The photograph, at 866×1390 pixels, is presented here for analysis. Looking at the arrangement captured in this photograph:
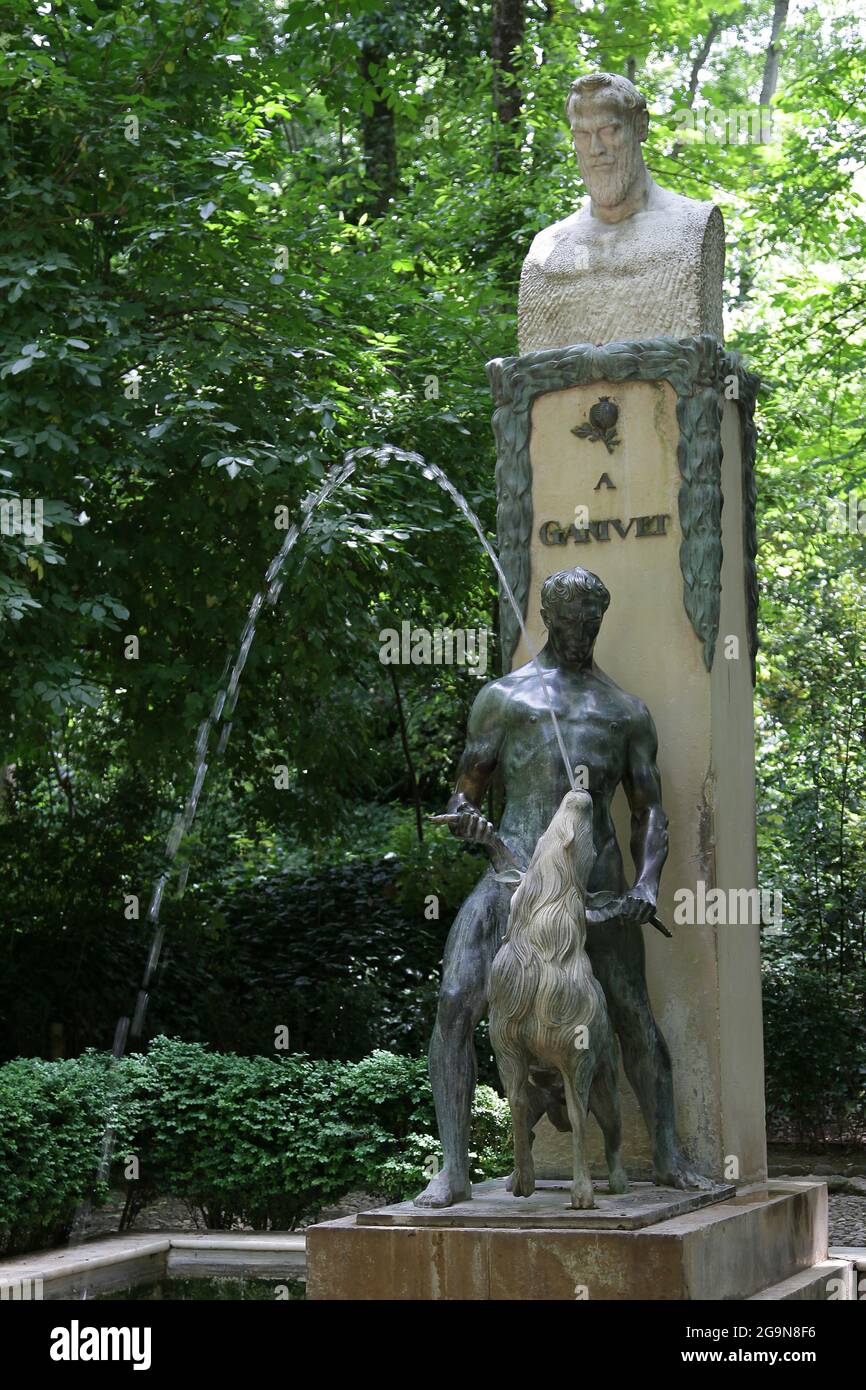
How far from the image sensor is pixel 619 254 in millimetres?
7746

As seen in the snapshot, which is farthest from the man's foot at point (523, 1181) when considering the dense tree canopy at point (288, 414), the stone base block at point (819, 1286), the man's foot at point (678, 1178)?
the dense tree canopy at point (288, 414)

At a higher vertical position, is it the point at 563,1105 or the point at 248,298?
the point at 248,298

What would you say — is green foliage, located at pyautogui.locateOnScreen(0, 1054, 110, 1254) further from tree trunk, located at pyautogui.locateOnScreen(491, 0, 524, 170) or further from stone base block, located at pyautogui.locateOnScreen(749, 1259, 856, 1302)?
tree trunk, located at pyautogui.locateOnScreen(491, 0, 524, 170)

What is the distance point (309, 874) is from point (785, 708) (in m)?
4.59

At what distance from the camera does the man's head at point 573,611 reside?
664 centimetres

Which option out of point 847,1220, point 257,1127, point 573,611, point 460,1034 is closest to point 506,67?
point 257,1127

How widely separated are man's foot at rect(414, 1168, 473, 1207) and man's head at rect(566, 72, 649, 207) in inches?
159

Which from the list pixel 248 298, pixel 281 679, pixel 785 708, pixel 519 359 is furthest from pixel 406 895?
pixel 519 359

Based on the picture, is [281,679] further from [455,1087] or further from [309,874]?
[455,1087]

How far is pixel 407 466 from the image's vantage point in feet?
42.3

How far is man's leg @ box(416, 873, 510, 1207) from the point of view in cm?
635

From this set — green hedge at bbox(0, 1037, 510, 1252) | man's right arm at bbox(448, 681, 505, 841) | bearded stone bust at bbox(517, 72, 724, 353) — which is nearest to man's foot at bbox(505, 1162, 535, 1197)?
man's right arm at bbox(448, 681, 505, 841)

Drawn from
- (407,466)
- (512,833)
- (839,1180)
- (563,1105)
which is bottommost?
(839,1180)

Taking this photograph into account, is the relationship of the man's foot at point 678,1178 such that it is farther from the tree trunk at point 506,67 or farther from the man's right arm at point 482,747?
the tree trunk at point 506,67
